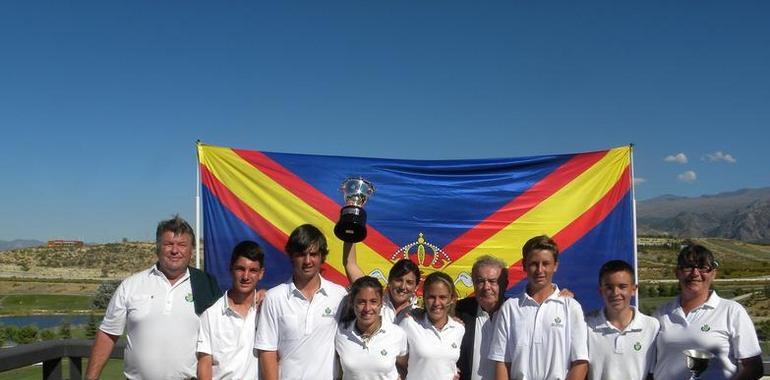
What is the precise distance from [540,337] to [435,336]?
623 mm

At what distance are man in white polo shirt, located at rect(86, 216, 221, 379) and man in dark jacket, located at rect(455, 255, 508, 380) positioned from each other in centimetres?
159

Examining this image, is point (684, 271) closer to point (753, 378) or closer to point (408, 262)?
point (753, 378)

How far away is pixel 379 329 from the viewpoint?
381cm

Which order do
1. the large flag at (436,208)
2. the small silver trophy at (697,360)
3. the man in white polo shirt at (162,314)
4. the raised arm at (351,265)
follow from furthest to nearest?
the large flag at (436,208) → the raised arm at (351,265) → the man in white polo shirt at (162,314) → the small silver trophy at (697,360)

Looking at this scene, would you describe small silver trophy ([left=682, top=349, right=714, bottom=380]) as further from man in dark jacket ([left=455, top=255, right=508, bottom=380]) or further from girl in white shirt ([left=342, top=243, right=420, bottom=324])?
girl in white shirt ([left=342, top=243, right=420, bottom=324])

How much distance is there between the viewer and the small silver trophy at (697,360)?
327cm

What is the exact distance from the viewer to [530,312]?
379cm

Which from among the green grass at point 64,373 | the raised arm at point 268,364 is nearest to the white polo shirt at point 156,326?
the raised arm at point 268,364

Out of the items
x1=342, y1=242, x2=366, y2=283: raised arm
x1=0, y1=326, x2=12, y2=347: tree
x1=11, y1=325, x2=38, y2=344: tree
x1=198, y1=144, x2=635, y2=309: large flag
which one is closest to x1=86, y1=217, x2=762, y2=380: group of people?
x1=342, y1=242, x2=366, y2=283: raised arm

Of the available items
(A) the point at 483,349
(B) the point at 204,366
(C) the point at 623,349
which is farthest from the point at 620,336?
(B) the point at 204,366

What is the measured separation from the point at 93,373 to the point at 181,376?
61cm

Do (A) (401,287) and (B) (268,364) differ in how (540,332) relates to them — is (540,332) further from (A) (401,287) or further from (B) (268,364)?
(B) (268,364)

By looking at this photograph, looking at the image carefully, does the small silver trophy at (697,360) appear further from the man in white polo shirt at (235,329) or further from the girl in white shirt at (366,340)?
the man in white polo shirt at (235,329)

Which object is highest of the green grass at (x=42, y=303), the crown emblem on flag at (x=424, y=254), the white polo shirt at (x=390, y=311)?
the crown emblem on flag at (x=424, y=254)
